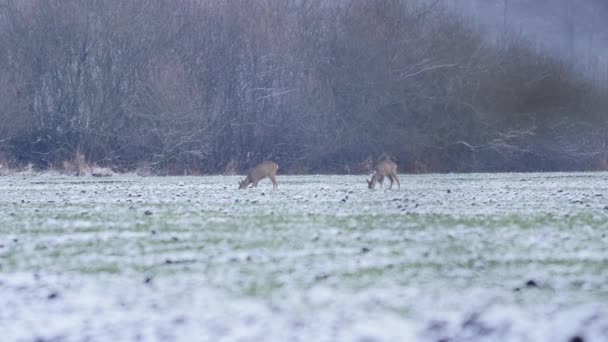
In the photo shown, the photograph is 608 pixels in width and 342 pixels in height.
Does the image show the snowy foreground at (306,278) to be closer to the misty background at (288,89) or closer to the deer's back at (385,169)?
the deer's back at (385,169)

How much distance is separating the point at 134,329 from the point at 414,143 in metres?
35.7

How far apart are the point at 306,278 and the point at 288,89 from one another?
36.6m

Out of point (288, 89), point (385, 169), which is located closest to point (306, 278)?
point (385, 169)

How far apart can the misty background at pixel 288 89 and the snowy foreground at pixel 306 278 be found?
27733 millimetres

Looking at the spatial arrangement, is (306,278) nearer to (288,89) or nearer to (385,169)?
(385,169)

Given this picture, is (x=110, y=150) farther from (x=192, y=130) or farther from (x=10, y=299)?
(x=10, y=299)

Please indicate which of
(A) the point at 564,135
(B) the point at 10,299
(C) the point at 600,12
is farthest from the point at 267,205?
(C) the point at 600,12

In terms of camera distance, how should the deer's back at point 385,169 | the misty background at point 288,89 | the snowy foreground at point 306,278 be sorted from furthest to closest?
1. the misty background at point 288,89
2. the deer's back at point 385,169
3. the snowy foreground at point 306,278

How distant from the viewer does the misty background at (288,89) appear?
37.6m

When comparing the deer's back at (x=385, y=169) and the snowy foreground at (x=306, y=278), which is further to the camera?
the deer's back at (x=385, y=169)

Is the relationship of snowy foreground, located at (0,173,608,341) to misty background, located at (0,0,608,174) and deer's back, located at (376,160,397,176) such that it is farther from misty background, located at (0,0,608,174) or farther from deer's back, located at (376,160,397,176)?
misty background, located at (0,0,608,174)

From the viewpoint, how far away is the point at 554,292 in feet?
15.9

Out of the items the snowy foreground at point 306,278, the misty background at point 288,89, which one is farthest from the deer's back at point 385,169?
the misty background at point 288,89

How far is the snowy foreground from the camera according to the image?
4039 millimetres
